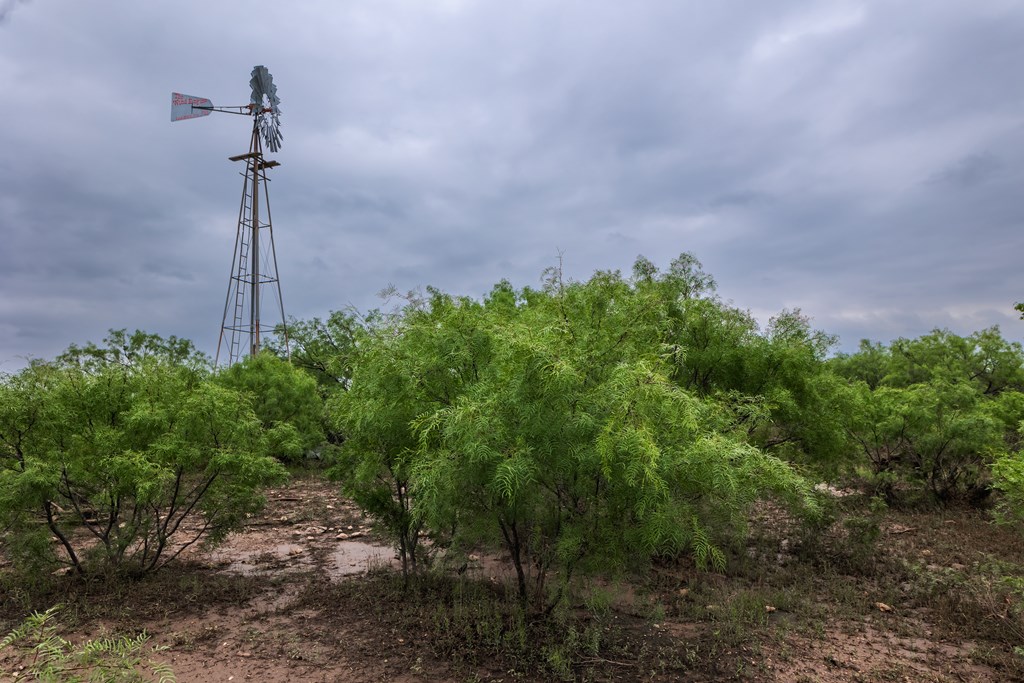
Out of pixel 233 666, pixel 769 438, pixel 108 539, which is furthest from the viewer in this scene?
pixel 769 438

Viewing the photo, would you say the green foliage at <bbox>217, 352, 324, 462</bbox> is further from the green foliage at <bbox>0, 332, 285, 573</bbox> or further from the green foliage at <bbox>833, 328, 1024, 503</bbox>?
the green foliage at <bbox>833, 328, 1024, 503</bbox>

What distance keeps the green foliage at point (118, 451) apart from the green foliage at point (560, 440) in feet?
8.10

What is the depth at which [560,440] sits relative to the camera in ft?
18.3

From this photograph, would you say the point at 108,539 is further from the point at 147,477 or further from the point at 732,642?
the point at 732,642

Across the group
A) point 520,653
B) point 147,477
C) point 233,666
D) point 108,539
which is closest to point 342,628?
point 233,666

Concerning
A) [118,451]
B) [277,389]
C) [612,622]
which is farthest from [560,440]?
[277,389]

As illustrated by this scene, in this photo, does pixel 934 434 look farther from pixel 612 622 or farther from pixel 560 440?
pixel 560 440

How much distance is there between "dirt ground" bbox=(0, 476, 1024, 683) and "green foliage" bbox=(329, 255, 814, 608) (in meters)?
1.01

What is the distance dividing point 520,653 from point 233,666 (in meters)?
3.01

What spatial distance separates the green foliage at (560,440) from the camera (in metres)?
5.29

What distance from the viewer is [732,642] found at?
691cm

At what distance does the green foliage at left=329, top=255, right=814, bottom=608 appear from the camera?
529 cm

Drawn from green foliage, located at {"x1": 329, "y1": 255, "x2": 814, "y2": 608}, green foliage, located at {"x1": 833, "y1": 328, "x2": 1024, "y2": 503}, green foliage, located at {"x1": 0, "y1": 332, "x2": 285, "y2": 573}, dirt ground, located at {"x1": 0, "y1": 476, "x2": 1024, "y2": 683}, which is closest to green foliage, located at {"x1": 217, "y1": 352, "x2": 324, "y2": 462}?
dirt ground, located at {"x1": 0, "y1": 476, "x2": 1024, "y2": 683}

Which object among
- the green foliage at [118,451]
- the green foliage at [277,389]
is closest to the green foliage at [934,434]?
the green foliage at [118,451]
